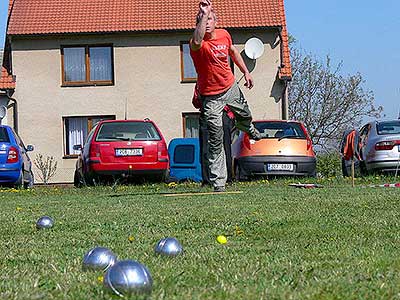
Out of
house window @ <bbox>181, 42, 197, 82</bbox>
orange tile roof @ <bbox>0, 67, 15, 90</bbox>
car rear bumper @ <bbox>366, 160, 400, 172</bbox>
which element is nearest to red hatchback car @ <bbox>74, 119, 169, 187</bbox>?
car rear bumper @ <bbox>366, 160, 400, 172</bbox>

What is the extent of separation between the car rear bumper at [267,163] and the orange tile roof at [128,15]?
14.0 m

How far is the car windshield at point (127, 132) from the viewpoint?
18.8 m

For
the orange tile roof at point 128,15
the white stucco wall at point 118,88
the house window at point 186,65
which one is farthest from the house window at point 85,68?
the house window at point 186,65

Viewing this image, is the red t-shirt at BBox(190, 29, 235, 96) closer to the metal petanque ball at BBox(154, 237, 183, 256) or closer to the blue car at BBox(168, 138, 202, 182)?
the metal petanque ball at BBox(154, 237, 183, 256)

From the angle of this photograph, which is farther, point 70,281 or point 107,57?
point 107,57

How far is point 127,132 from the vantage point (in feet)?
62.5

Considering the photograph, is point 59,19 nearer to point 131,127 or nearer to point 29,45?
point 29,45

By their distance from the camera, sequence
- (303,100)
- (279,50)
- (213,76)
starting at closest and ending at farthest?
1. (213,76)
2. (279,50)
3. (303,100)

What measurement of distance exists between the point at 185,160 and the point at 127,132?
6.04 meters

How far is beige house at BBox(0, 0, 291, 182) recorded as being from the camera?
33.1 m

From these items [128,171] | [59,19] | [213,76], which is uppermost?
[59,19]

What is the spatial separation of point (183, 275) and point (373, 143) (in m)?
16.5

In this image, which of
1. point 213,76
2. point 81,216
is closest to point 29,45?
point 213,76

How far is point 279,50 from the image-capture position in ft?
109
